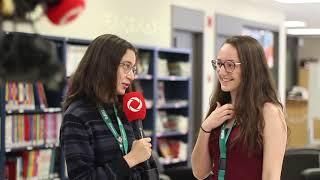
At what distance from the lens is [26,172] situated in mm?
3908

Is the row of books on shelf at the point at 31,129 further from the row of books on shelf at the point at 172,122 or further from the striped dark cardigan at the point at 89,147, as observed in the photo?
the striped dark cardigan at the point at 89,147

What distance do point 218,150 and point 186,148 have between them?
3.79 m

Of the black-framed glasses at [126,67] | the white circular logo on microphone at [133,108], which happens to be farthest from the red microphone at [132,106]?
the black-framed glasses at [126,67]

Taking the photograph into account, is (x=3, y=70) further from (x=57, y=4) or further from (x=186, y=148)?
(x=186, y=148)

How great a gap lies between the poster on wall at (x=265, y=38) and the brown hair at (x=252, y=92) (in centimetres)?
612

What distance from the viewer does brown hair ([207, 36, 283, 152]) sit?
6.17 feet

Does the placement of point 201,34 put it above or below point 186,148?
above

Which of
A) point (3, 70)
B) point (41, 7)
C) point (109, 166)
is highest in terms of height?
point (41, 7)

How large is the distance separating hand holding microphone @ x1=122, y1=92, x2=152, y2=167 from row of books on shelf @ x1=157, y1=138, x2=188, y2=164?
3.51m

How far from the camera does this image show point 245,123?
191cm

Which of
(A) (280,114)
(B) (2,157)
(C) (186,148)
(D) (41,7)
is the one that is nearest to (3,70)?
(D) (41,7)

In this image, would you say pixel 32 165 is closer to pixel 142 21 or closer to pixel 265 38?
pixel 142 21

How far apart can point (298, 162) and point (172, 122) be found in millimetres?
2027

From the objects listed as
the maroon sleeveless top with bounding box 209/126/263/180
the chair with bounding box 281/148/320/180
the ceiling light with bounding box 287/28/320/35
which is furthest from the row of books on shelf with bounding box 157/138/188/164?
the ceiling light with bounding box 287/28/320/35
